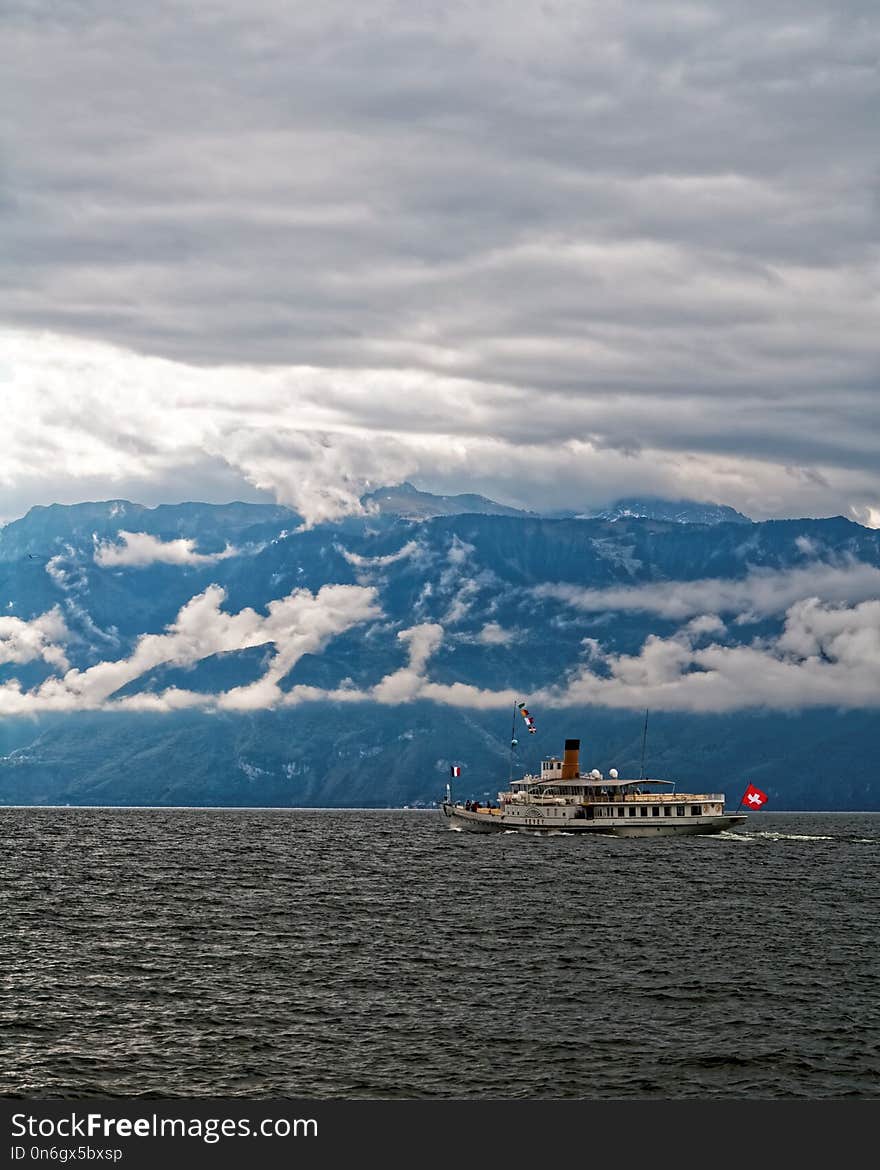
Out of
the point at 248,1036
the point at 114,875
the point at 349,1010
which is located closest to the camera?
the point at 248,1036

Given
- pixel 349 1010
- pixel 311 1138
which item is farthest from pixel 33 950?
pixel 311 1138

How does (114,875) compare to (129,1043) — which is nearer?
(129,1043)

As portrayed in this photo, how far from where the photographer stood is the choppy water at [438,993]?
224 ft

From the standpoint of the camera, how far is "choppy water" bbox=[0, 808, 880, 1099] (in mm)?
68375

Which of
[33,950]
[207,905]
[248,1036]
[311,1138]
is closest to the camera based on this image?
[311,1138]

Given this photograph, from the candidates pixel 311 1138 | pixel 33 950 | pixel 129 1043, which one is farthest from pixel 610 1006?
pixel 33 950

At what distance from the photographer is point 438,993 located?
8931 centimetres

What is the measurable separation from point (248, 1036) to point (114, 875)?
10791 centimetres

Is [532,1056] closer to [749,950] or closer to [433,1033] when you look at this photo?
[433,1033]

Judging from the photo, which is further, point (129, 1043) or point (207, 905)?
point (207, 905)

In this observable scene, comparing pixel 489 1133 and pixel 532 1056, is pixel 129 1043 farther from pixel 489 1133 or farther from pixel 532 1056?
pixel 489 1133

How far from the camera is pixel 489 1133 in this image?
56.2 metres

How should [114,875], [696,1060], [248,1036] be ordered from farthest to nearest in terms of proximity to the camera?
[114,875] → [248,1036] → [696,1060]

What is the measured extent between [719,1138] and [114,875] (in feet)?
440
